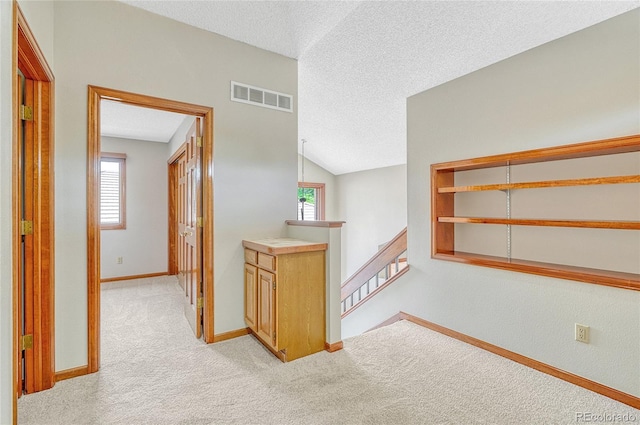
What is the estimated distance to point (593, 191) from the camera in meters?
2.23

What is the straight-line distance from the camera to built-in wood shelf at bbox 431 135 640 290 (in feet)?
6.45

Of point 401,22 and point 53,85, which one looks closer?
point 53,85

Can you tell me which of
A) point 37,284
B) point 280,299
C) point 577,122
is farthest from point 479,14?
point 37,284

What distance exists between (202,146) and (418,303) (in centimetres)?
265

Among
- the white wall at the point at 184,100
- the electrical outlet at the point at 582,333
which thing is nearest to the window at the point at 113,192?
the white wall at the point at 184,100

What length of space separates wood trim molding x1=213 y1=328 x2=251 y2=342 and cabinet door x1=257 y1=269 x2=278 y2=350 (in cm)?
34

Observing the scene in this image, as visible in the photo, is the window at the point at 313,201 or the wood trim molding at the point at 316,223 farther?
the window at the point at 313,201

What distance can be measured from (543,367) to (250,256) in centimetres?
244

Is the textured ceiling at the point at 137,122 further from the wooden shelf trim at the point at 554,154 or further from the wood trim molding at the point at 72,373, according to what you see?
the wooden shelf trim at the point at 554,154

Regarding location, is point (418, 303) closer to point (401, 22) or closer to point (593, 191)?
point (593, 191)

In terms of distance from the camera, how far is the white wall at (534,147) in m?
2.01

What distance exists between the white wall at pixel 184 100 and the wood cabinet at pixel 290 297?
39 cm

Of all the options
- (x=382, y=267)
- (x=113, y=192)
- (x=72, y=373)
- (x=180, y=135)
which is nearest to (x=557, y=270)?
(x=382, y=267)
